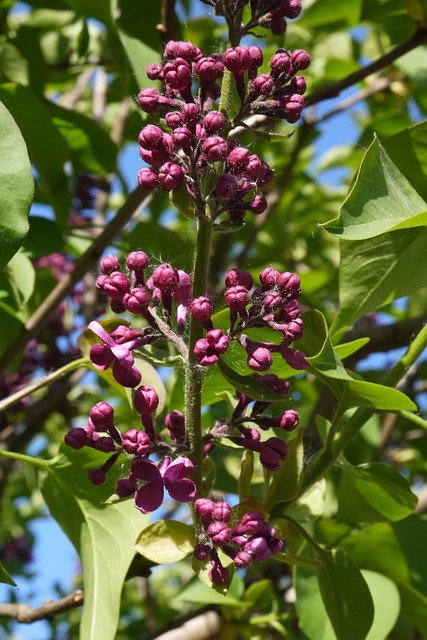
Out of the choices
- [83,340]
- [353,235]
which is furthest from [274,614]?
[353,235]

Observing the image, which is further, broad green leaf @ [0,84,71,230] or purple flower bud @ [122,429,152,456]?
broad green leaf @ [0,84,71,230]

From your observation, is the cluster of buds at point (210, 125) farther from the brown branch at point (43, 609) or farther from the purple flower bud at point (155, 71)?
the brown branch at point (43, 609)

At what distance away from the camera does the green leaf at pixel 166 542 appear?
1.16 meters

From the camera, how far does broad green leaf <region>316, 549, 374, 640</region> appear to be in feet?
4.08

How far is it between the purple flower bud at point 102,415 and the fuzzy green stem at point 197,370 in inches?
A: 3.8

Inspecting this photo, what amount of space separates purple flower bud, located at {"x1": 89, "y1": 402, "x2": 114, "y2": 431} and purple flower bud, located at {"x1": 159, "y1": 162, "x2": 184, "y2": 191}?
0.92ft

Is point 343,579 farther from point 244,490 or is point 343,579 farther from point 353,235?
point 353,235

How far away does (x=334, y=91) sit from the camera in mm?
1983

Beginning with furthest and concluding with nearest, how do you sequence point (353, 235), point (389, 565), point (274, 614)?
point (274, 614) → point (389, 565) → point (353, 235)

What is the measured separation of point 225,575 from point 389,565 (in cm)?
72

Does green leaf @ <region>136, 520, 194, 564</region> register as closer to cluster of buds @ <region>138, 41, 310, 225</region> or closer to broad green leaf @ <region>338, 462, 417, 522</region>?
broad green leaf @ <region>338, 462, 417, 522</region>

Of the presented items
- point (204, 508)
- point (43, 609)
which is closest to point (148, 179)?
point (204, 508)

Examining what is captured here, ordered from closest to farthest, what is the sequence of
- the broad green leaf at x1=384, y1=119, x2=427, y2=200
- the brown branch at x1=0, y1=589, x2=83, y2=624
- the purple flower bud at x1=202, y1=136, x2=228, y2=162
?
the purple flower bud at x1=202, y1=136, x2=228, y2=162, the broad green leaf at x1=384, y1=119, x2=427, y2=200, the brown branch at x1=0, y1=589, x2=83, y2=624

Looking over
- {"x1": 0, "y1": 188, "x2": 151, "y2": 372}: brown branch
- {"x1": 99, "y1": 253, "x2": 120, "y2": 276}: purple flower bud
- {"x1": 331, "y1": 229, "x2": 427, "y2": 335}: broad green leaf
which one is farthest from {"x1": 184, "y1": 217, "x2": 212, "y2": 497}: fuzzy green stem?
{"x1": 0, "y1": 188, "x2": 151, "y2": 372}: brown branch
